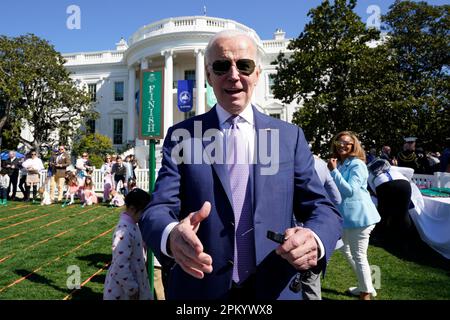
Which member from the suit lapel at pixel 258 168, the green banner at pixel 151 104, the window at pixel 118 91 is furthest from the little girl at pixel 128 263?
the window at pixel 118 91

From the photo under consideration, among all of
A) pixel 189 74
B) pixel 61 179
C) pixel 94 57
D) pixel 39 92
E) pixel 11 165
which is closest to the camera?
pixel 11 165

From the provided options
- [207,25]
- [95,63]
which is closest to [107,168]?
[207,25]

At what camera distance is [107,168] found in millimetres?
13922

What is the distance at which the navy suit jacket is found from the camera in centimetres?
144

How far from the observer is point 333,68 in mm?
15016

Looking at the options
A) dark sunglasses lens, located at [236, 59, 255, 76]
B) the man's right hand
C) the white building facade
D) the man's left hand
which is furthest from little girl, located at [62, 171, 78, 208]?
the white building facade

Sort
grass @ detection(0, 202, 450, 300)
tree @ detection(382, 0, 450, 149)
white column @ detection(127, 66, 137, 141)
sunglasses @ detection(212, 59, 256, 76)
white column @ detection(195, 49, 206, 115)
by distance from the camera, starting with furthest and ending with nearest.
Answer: white column @ detection(127, 66, 137, 141) → white column @ detection(195, 49, 206, 115) → tree @ detection(382, 0, 450, 149) → grass @ detection(0, 202, 450, 300) → sunglasses @ detection(212, 59, 256, 76)

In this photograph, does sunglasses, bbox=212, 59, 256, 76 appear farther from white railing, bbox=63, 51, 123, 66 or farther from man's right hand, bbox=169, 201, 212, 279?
white railing, bbox=63, 51, 123, 66

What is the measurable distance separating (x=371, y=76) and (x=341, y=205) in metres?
Answer: 12.5

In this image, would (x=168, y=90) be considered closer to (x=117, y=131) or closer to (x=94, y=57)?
(x=117, y=131)

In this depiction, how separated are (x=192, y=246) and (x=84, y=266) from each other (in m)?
4.80

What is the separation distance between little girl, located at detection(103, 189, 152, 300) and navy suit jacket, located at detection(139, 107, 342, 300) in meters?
1.86

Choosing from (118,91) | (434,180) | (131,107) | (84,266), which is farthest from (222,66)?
(118,91)
